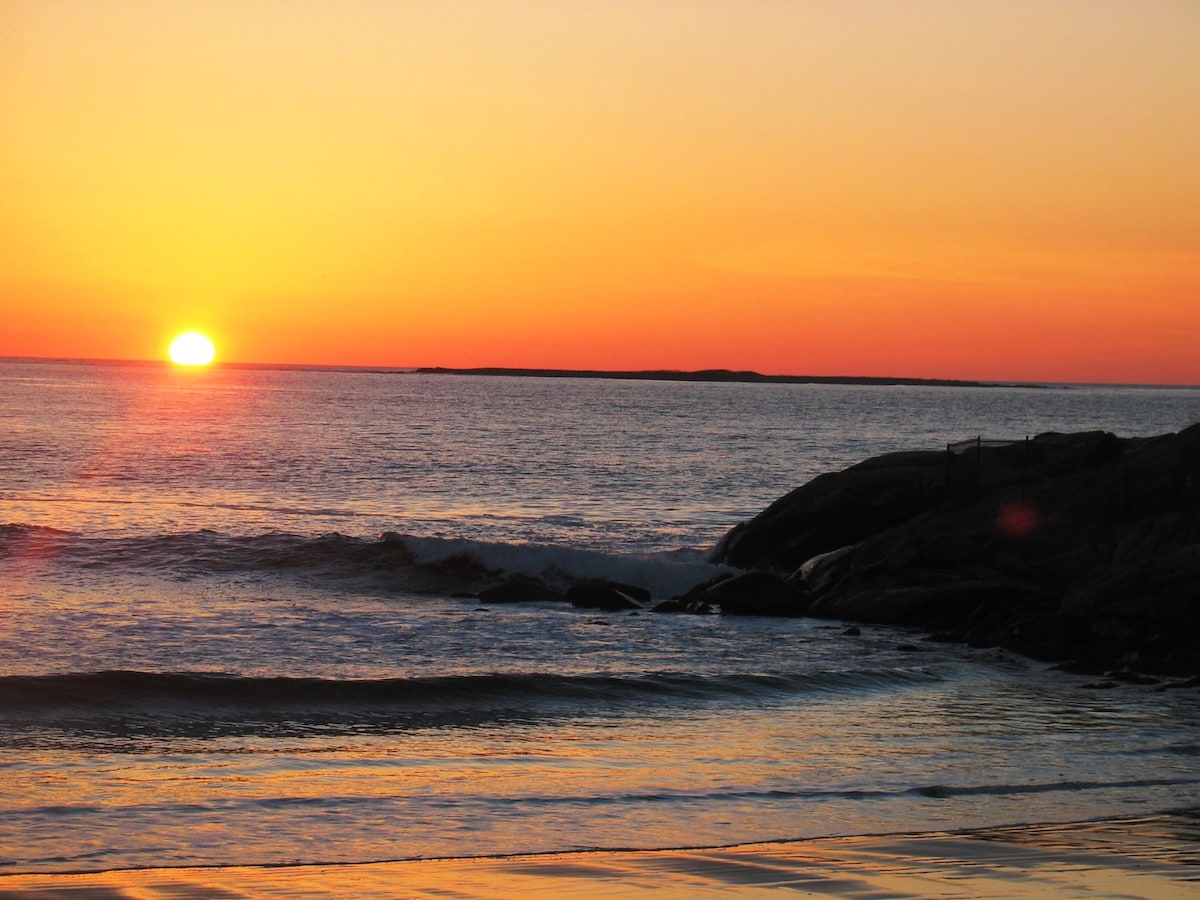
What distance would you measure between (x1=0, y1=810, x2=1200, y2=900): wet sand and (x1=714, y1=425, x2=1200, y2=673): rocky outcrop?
8952mm

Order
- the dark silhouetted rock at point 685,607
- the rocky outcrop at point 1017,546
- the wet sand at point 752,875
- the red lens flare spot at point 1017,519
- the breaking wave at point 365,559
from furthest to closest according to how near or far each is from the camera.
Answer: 1. the breaking wave at point 365,559
2. the red lens flare spot at point 1017,519
3. the dark silhouetted rock at point 685,607
4. the rocky outcrop at point 1017,546
5. the wet sand at point 752,875

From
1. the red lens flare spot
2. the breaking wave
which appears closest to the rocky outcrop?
the red lens flare spot

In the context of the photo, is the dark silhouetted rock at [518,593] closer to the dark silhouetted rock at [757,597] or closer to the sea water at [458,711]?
the sea water at [458,711]

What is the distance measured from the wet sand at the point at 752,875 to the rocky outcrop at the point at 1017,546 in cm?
895

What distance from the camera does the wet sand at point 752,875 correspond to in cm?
786

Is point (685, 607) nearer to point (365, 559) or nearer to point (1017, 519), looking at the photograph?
point (1017, 519)

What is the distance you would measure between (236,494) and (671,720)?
3069 centimetres

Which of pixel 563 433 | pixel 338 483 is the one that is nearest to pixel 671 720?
pixel 338 483

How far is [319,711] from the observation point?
14039 mm

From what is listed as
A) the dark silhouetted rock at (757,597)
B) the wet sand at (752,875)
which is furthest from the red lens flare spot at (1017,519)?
the wet sand at (752,875)

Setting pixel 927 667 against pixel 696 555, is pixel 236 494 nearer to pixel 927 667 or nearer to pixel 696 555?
pixel 696 555

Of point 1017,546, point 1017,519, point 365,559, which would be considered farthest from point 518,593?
point 1017,519

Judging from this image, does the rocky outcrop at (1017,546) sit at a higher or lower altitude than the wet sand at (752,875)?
higher

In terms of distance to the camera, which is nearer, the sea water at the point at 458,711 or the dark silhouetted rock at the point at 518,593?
the sea water at the point at 458,711
